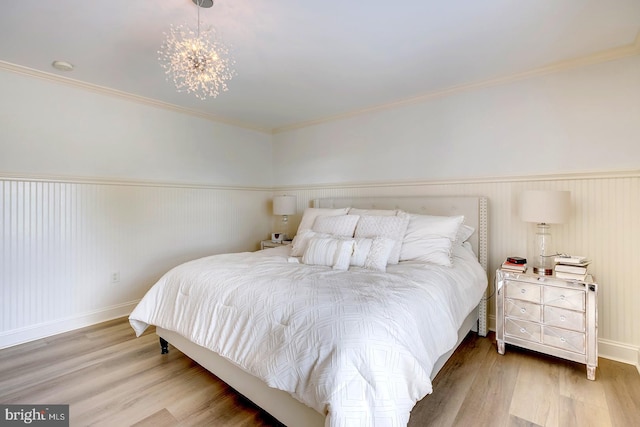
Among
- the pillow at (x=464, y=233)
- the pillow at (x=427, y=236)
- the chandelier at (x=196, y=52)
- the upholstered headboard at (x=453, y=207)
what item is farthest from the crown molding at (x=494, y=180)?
the chandelier at (x=196, y=52)

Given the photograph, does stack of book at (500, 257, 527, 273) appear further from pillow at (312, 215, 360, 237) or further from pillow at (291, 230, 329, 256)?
pillow at (291, 230, 329, 256)

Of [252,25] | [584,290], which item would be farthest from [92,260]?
[584,290]

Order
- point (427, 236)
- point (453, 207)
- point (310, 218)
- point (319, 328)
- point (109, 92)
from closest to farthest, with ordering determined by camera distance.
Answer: point (319, 328), point (427, 236), point (453, 207), point (109, 92), point (310, 218)

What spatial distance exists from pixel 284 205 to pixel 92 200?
6.82ft

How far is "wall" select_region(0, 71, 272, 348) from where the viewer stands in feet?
8.22

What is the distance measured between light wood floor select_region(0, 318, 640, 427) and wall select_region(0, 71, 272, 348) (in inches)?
21.2

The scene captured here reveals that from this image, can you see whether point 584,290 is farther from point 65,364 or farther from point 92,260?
point 92,260

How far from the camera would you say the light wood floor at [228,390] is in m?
1.61

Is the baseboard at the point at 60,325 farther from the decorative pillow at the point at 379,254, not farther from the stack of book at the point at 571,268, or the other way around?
the stack of book at the point at 571,268

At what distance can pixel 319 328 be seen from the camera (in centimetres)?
124

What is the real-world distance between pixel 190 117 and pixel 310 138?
1565 mm

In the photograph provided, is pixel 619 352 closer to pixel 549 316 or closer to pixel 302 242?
pixel 549 316

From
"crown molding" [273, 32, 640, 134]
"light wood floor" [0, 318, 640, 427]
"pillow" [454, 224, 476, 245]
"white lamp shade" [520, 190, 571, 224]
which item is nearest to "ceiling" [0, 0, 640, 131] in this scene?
"crown molding" [273, 32, 640, 134]

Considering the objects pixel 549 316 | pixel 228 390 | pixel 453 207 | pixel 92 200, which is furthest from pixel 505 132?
pixel 92 200
